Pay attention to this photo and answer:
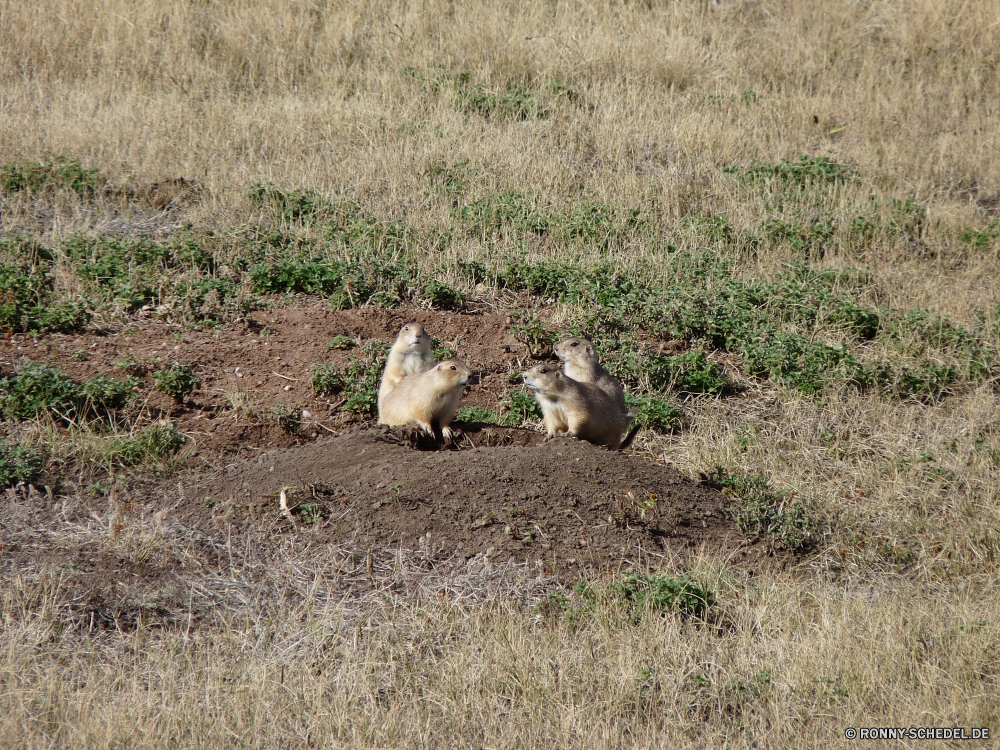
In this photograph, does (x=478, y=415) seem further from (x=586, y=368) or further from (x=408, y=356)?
(x=586, y=368)

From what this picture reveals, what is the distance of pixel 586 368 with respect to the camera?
706cm

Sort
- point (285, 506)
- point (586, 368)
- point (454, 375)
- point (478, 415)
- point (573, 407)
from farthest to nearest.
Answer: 1. point (478, 415)
2. point (586, 368)
3. point (573, 407)
4. point (454, 375)
5. point (285, 506)

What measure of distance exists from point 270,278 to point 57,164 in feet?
10.6

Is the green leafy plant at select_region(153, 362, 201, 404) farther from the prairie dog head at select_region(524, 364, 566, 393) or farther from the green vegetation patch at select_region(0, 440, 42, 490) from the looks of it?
the prairie dog head at select_region(524, 364, 566, 393)

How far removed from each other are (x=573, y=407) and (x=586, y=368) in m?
0.58

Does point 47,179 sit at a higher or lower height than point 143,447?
higher

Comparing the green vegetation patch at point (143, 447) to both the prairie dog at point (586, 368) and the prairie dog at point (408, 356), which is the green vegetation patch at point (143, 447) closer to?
the prairie dog at point (408, 356)

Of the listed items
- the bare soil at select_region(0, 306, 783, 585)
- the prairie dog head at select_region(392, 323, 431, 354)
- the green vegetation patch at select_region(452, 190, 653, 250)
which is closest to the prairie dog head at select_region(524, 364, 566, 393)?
the bare soil at select_region(0, 306, 783, 585)

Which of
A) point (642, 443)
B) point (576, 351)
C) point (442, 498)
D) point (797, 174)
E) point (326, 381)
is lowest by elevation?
point (642, 443)

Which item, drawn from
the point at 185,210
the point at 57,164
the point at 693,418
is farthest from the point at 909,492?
the point at 57,164

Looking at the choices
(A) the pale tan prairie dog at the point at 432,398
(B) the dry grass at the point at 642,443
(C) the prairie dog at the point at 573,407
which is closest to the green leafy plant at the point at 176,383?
(B) the dry grass at the point at 642,443

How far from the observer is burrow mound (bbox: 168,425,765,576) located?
17.5 ft

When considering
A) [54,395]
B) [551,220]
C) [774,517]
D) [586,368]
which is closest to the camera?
[774,517]

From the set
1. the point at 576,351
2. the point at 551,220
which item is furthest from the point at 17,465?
the point at 551,220
